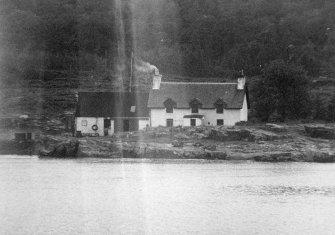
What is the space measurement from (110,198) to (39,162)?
988 inches

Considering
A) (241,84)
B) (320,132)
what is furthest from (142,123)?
(320,132)

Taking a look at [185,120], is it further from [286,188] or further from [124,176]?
[286,188]

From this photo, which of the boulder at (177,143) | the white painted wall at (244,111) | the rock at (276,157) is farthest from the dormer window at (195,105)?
the rock at (276,157)

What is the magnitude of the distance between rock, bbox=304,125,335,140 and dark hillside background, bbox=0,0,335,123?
24140mm

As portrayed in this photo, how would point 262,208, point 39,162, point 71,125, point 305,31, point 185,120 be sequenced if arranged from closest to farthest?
point 262,208, point 39,162, point 185,120, point 71,125, point 305,31

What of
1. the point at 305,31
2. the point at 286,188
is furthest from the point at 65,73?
the point at 286,188

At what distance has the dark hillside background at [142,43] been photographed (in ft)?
370

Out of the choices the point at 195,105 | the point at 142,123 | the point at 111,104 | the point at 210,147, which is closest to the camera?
the point at 210,147

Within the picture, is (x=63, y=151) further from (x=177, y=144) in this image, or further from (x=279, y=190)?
(x=279, y=190)

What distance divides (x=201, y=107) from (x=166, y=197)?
140 feet

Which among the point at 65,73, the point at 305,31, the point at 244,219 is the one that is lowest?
the point at 244,219

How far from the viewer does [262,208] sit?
1473 inches

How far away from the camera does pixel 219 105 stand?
3278 inches

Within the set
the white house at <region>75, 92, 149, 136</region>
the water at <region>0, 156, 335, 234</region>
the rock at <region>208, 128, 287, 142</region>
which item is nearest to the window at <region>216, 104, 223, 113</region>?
the white house at <region>75, 92, 149, 136</region>
